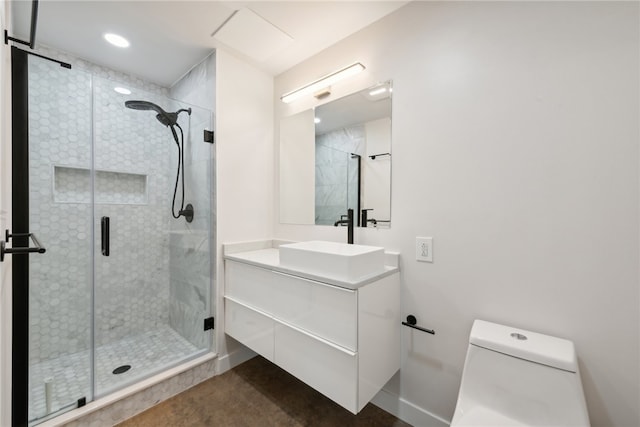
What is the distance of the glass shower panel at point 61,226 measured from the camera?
153 centimetres

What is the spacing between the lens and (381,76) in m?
1.64

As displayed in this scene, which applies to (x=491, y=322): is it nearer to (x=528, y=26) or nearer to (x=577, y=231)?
(x=577, y=231)

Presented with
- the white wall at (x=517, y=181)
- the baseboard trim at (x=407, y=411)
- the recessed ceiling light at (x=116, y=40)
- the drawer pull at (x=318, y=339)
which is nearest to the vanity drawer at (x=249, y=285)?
the drawer pull at (x=318, y=339)

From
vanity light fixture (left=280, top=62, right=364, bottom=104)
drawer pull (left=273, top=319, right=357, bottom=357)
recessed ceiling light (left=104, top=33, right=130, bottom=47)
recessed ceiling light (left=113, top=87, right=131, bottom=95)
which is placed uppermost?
recessed ceiling light (left=104, top=33, right=130, bottom=47)

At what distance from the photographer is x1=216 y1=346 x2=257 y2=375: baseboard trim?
6.46ft

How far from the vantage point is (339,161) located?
190cm

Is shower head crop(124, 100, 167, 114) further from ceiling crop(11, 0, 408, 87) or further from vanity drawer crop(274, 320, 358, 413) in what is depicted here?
vanity drawer crop(274, 320, 358, 413)

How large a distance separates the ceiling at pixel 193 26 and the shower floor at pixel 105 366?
206 centimetres

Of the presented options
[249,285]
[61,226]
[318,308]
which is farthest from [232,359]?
[61,226]

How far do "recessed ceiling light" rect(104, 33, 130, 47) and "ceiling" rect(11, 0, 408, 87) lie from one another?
1.4 inches

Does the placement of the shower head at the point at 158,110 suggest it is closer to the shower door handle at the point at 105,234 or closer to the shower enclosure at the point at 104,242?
the shower enclosure at the point at 104,242

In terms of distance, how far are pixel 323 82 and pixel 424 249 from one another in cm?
134

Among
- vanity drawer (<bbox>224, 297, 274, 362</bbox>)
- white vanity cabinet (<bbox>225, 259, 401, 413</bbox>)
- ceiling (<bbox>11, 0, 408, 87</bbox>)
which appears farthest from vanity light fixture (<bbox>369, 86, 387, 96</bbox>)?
vanity drawer (<bbox>224, 297, 274, 362</bbox>)

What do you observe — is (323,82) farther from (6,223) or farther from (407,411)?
(407,411)
